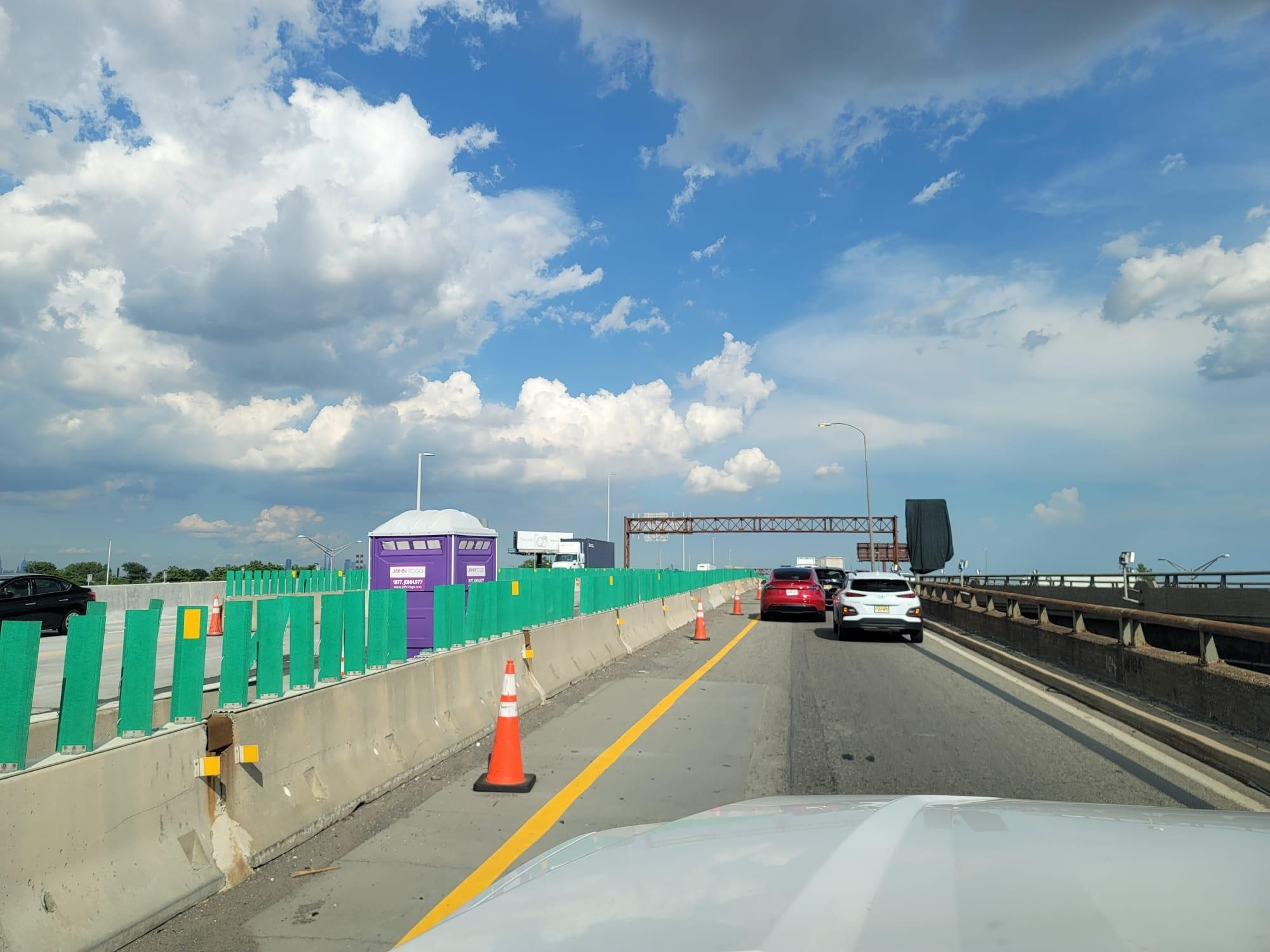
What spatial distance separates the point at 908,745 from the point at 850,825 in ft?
20.4

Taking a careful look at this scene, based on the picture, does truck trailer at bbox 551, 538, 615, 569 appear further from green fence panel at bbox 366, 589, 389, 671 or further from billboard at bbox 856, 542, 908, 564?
green fence panel at bbox 366, 589, 389, 671

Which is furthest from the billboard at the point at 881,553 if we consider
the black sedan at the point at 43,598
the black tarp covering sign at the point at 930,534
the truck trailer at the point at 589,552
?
the black sedan at the point at 43,598

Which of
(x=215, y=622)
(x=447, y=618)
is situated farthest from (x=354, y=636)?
(x=215, y=622)

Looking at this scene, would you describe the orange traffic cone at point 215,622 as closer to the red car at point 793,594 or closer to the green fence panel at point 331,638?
the red car at point 793,594

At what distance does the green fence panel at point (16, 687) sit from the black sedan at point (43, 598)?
18.1m

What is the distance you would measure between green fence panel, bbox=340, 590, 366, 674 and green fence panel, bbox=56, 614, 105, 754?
2583 millimetres

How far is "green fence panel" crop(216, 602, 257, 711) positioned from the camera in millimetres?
5640

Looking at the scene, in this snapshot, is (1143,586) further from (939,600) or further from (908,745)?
(908,745)

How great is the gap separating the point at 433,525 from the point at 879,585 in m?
11.8

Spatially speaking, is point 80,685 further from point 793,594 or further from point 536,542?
point 536,542

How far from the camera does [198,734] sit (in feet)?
16.8

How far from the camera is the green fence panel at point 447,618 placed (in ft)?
30.2

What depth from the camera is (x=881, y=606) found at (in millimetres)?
21391

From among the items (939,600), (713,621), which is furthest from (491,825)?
(939,600)
